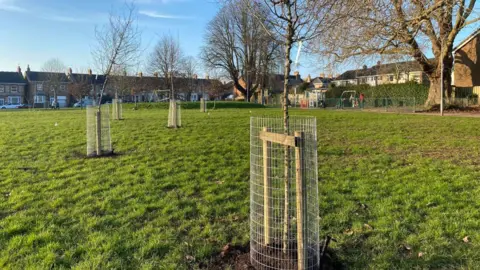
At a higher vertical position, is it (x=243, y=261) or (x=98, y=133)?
(x=98, y=133)

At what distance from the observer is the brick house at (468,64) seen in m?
32.9

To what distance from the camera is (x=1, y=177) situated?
6469 mm

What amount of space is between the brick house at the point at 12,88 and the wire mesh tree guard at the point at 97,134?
71.8m

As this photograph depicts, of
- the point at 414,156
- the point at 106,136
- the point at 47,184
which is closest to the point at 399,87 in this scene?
the point at 414,156

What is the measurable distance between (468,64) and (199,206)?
38029 mm

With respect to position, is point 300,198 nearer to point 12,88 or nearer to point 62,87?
point 62,87

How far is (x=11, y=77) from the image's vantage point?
224ft

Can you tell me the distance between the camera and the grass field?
348cm

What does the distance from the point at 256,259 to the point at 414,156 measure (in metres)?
6.38

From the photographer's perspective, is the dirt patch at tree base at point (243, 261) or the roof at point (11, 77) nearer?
the dirt patch at tree base at point (243, 261)

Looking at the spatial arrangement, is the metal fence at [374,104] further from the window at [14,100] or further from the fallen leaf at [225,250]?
the window at [14,100]

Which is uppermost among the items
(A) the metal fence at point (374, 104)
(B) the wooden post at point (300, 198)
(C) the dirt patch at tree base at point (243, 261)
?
(A) the metal fence at point (374, 104)

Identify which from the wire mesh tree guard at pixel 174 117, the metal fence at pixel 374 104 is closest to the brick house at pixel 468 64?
the metal fence at pixel 374 104

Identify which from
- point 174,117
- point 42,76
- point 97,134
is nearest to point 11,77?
point 42,76
